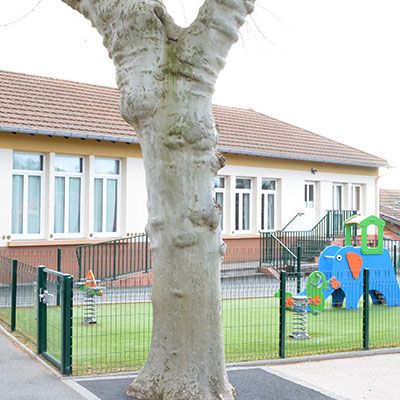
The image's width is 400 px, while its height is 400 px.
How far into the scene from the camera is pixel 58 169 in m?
21.0

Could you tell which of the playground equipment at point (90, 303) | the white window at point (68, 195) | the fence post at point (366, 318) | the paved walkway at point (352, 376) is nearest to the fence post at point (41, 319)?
the playground equipment at point (90, 303)

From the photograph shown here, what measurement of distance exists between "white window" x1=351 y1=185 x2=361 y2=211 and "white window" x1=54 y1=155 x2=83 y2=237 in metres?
14.4

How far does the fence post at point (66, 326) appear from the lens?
8125mm

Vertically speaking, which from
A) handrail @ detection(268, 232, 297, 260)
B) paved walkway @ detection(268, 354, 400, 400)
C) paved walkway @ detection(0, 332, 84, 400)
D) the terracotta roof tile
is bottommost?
paved walkway @ detection(268, 354, 400, 400)

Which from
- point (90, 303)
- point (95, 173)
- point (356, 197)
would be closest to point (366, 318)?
point (90, 303)

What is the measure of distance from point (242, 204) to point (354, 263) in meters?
11.3

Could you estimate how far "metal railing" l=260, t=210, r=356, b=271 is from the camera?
79.6 ft

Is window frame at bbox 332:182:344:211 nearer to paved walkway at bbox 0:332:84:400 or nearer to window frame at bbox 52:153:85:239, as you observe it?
window frame at bbox 52:153:85:239

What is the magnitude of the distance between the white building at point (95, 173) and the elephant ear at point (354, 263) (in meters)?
9.01

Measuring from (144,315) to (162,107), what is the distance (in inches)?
225

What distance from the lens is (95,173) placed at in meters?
21.8

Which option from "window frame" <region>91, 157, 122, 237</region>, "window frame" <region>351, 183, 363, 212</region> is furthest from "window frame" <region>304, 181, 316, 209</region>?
"window frame" <region>91, 157, 122, 237</region>

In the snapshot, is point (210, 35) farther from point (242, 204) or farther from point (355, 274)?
point (242, 204)

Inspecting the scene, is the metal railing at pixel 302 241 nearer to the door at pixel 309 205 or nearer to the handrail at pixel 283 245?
the handrail at pixel 283 245
